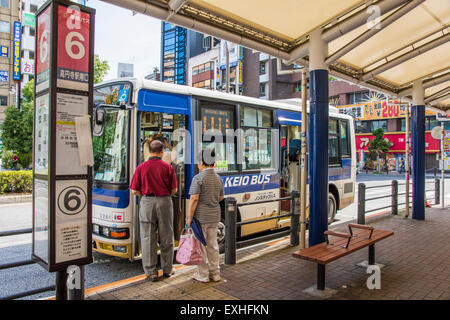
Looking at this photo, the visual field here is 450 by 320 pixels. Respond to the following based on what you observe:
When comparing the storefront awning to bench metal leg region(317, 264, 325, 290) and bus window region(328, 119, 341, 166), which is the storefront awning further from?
bench metal leg region(317, 264, 325, 290)

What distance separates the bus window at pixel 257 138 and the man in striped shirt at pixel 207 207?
2.22 metres

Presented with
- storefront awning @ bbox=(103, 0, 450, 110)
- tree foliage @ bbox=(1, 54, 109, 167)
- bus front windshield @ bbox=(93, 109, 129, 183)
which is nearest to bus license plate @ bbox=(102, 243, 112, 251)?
bus front windshield @ bbox=(93, 109, 129, 183)

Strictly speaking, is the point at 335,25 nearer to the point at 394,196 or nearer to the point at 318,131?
the point at 318,131

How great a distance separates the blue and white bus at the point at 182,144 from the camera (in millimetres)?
5324

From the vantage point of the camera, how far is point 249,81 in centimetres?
4762

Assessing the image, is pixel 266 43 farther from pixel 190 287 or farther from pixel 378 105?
pixel 378 105

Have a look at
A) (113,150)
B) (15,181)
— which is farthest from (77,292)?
(15,181)

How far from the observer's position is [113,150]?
5492 mm

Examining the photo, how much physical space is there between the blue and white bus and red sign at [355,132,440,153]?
3522 cm

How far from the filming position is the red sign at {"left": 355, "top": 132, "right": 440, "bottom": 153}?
121 feet

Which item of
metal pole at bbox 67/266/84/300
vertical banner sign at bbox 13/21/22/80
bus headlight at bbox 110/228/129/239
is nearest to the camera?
metal pole at bbox 67/266/84/300

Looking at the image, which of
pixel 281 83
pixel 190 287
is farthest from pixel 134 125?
pixel 281 83
